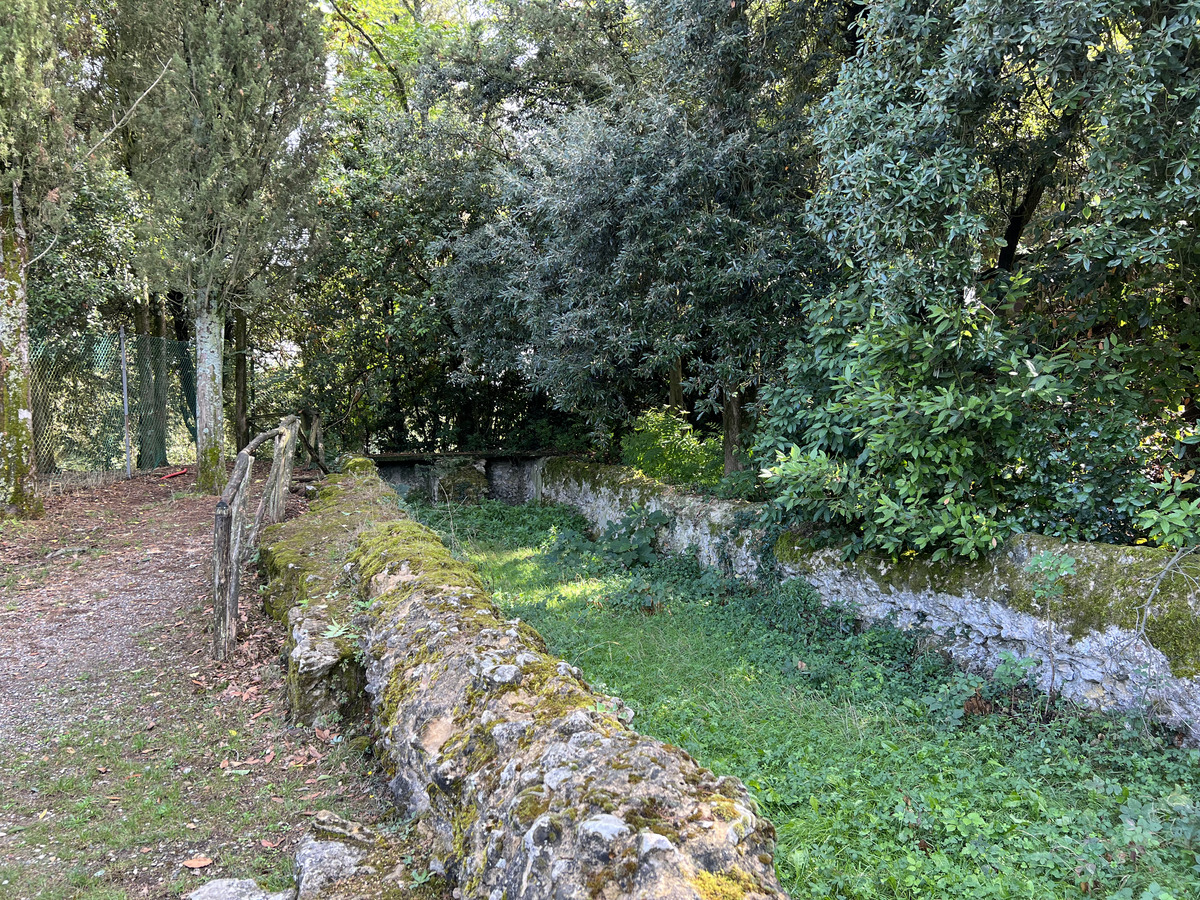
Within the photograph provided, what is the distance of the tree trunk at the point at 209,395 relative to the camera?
1041cm

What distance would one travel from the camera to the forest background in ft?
16.7

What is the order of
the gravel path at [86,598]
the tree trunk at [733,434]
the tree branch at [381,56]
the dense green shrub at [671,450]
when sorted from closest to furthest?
the gravel path at [86,598] → the tree trunk at [733,434] → the dense green shrub at [671,450] → the tree branch at [381,56]

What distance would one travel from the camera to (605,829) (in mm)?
1947

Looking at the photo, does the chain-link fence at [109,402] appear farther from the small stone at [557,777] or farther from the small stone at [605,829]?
the small stone at [605,829]

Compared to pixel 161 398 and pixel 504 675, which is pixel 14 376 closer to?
pixel 161 398

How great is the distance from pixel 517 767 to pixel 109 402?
12.1 m

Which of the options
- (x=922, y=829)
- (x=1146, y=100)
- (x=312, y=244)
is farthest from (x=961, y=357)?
(x=312, y=244)

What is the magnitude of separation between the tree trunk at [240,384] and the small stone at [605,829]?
1537 centimetres

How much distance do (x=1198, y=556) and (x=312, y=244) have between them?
13404 millimetres

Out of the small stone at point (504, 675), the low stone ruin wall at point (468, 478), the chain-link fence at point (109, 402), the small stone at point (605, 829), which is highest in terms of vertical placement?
the chain-link fence at point (109, 402)

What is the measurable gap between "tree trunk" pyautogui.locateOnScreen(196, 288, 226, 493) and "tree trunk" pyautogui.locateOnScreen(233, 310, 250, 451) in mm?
5015

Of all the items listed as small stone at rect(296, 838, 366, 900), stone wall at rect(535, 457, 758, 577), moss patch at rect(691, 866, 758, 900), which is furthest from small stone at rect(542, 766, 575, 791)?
stone wall at rect(535, 457, 758, 577)

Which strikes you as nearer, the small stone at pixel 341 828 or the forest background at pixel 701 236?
the small stone at pixel 341 828

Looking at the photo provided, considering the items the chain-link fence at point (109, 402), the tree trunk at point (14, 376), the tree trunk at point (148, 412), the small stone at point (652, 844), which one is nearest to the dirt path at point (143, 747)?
the small stone at point (652, 844)
